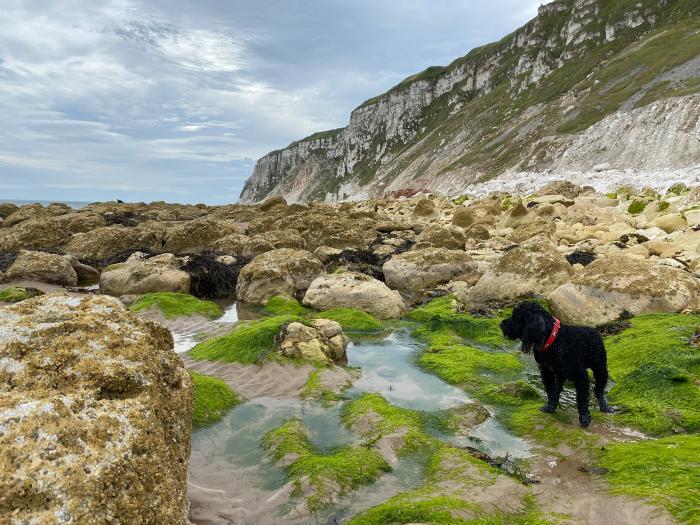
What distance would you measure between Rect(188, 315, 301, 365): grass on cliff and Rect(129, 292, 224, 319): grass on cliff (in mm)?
3105

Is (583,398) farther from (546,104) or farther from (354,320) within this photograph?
(546,104)

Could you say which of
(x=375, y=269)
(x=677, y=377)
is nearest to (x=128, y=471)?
(x=677, y=377)

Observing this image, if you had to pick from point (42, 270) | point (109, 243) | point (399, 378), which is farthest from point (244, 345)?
point (109, 243)

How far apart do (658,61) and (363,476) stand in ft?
340

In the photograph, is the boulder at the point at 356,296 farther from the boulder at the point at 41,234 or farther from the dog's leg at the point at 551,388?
the boulder at the point at 41,234

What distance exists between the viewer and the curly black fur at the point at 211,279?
53.2ft

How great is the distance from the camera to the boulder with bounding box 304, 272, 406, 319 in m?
12.9

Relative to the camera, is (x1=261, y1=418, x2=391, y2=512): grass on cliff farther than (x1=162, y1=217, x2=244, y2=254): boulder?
No

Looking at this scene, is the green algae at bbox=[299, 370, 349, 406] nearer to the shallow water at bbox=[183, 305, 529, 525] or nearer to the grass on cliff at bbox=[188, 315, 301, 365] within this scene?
the shallow water at bbox=[183, 305, 529, 525]

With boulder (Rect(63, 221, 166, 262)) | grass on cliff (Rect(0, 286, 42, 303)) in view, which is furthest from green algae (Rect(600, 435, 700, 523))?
boulder (Rect(63, 221, 166, 262))

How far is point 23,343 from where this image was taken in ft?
13.0

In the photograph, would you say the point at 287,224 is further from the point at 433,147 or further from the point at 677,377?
the point at 433,147

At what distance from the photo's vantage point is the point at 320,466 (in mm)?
5145

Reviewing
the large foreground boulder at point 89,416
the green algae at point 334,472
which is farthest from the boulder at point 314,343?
the large foreground boulder at point 89,416
